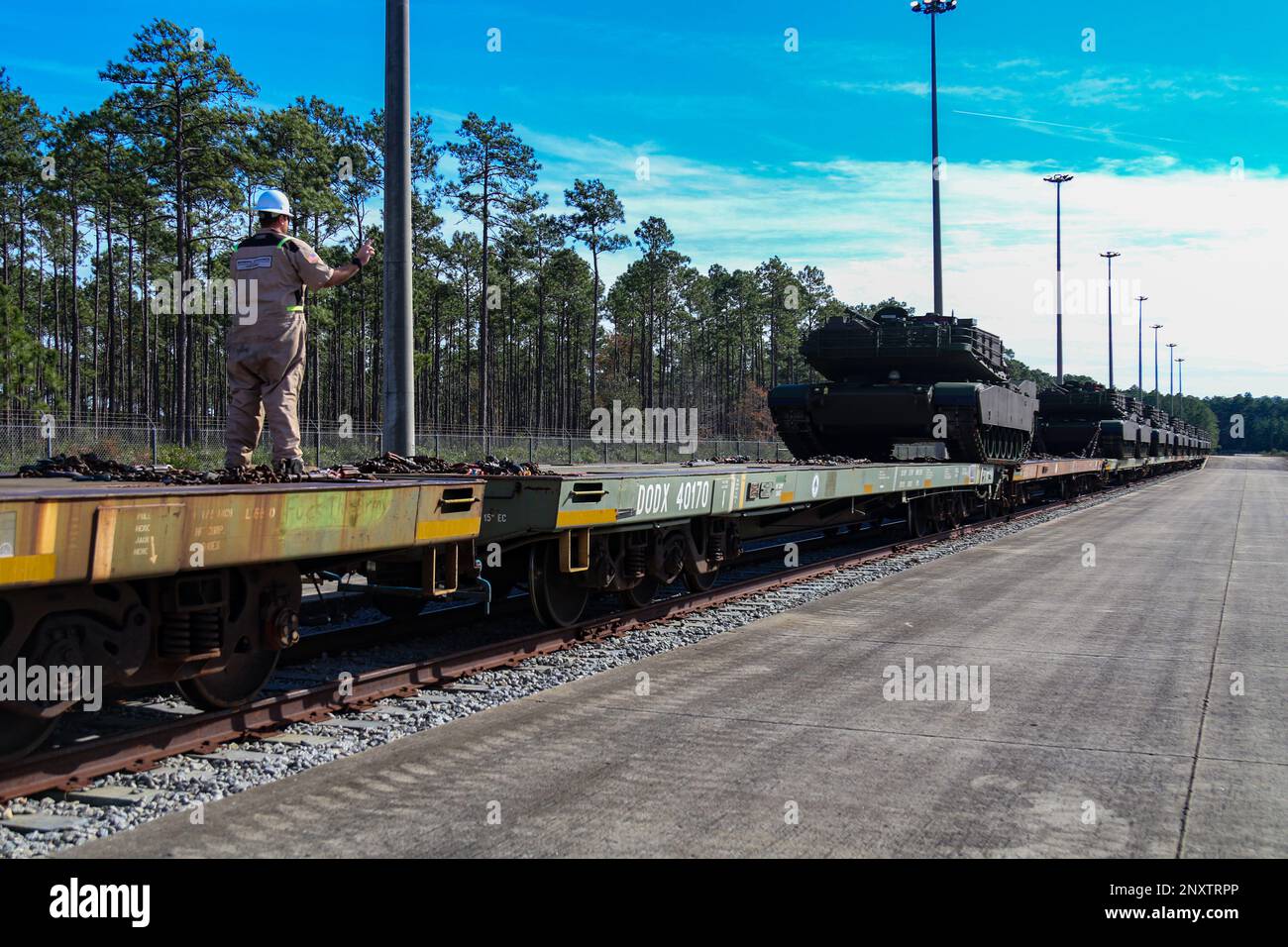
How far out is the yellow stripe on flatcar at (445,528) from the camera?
19.4ft

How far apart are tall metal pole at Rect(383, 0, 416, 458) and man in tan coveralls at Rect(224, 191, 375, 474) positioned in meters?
2.45

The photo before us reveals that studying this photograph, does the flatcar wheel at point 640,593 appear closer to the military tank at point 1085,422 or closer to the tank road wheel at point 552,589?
the tank road wheel at point 552,589

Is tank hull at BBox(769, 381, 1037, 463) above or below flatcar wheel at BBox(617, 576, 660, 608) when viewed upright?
above

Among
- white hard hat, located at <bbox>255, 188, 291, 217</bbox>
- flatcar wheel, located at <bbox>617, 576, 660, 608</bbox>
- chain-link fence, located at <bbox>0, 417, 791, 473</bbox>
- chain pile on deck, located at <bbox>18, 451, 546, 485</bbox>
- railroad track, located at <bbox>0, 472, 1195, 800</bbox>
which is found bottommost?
railroad track, located at <bbox>0, 472, 1195, 800</bbox>

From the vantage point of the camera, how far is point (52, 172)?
40656 mm

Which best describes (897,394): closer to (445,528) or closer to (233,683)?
(445,528)

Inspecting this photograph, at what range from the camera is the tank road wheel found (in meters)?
7.80

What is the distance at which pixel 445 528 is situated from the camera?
6.16m

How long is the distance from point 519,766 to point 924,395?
43.4 feet

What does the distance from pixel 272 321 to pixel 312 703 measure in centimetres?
227

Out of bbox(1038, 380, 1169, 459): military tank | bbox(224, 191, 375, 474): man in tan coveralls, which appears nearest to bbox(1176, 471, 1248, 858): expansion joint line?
bbox(224, 191, 375, 474): man in tan coveralls

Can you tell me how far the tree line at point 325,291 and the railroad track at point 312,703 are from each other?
7687 millimetres

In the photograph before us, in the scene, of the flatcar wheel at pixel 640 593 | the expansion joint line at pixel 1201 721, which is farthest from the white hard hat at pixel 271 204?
the expansion joint line at pixel 1201 721

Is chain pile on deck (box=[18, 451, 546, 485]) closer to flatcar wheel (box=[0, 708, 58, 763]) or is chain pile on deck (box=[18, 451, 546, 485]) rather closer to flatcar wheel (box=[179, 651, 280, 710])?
flatcar wheel (box=[179, 651, 280, 710])
